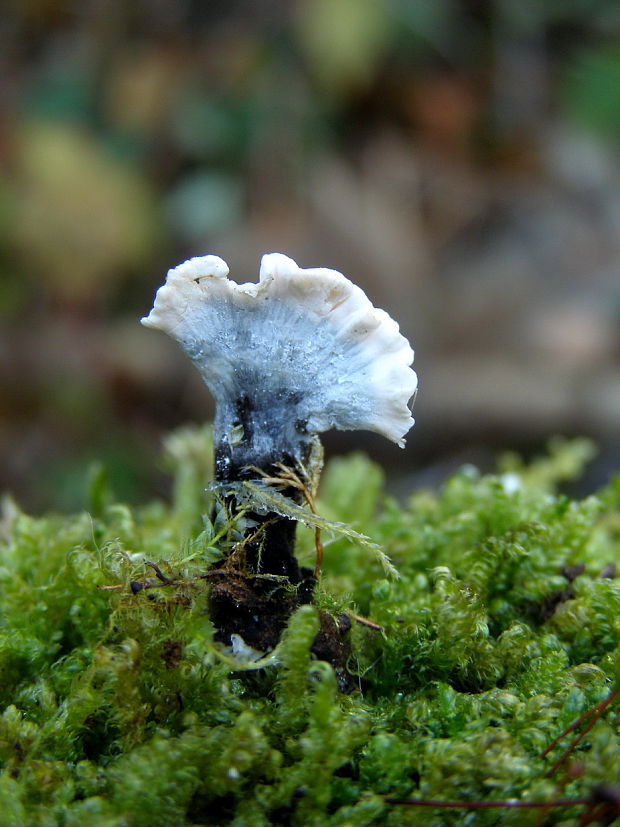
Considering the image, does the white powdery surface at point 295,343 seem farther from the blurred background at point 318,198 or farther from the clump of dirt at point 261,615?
the blurred background at point 318,198

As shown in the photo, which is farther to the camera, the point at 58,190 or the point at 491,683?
the point at 58,190

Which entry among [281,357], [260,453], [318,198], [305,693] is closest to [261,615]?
[305,693]

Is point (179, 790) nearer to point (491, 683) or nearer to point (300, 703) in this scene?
point (300, 703)

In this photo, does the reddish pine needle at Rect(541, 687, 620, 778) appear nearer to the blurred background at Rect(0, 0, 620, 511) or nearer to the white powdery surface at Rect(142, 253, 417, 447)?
the white powdery surface at Rect(142, 253, 417, 447)

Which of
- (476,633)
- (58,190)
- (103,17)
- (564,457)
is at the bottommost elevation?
(476,633)

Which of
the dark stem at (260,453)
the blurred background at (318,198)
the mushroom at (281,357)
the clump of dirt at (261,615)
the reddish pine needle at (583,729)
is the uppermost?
the blurred background at (318,198)

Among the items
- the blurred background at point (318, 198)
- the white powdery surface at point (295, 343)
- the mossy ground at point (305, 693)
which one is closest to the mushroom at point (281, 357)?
the white powdery surface at point (295, 343)

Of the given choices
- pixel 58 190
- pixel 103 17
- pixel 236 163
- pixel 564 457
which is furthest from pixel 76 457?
pixel 103 17

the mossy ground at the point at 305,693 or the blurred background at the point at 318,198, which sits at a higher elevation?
the blurred background at the point at 318,198
